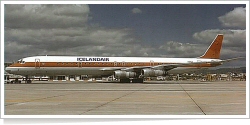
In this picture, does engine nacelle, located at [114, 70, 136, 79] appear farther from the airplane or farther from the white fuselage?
the white fuselage

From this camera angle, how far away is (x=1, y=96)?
43.1 feet

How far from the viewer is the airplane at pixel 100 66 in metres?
40.2

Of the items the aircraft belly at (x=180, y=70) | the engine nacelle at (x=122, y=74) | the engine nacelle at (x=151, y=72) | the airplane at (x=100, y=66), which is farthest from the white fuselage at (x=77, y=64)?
the engine nacelle at (x=122, y=74)

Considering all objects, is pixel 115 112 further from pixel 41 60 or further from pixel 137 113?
pixel 41 60

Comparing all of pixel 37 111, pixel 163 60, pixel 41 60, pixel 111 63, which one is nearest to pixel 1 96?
pixel 37 111

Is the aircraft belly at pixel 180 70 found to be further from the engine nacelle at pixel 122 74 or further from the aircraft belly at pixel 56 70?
the aircraft belly at pixel 56 70

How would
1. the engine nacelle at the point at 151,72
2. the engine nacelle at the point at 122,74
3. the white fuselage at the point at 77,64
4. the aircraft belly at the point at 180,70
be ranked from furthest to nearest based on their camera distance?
the aircraft belly at the point at 180,70 < the engine nacelle at the point at 122,74 < the engine nacelle at the point at 151,72 < the white fuselage at the point at 77,64

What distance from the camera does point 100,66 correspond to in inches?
1674

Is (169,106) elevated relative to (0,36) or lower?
lower

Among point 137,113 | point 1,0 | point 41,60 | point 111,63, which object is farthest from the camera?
point 111,63

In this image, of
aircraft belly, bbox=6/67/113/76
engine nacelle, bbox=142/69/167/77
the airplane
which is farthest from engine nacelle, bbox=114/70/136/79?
aircraft belly, bbox=6/67/113/76

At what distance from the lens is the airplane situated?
40.2m

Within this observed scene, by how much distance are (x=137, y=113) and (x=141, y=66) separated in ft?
107

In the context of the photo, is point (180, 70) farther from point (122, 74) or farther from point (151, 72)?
point (122, 74)
